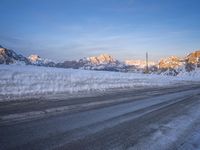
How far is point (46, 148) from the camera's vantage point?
4453 mm

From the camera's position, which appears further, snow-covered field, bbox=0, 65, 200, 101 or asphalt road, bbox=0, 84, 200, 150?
snow-covered field, bbox=0, 65, 200, 101

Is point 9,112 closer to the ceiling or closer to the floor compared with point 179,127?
closer to the ceiling

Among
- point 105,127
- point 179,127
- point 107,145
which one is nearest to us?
point 107,145

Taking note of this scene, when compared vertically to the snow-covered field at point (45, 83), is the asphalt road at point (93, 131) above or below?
below

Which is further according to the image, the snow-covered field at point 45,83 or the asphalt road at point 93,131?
the snow-covered field at point 45,83

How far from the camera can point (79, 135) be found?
543 cm

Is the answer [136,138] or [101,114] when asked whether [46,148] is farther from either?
[101,114]

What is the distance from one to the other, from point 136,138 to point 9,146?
2640 millimetres

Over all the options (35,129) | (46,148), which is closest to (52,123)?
Result: (35,129)

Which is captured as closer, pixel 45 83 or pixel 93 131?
pixel 93 131

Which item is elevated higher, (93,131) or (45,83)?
(45,83)

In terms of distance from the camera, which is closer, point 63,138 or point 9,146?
point 9,146

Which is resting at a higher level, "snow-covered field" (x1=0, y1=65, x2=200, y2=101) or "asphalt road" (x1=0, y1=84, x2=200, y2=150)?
"snow-covered field" (x1=0, y1=65, x2=200, y2=101)

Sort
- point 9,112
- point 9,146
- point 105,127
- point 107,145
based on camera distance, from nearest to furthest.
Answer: point 9,146 → point 107,145 → point 105,127 → point 9,112
